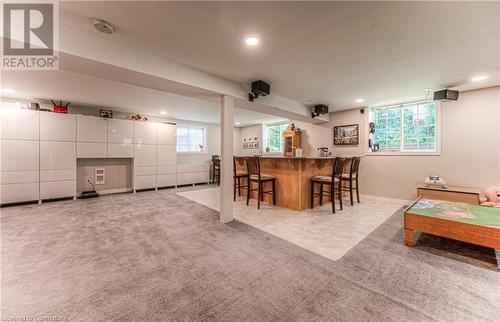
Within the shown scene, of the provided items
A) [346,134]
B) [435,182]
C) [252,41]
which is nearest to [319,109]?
[346,134]

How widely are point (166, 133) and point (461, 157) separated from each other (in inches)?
298

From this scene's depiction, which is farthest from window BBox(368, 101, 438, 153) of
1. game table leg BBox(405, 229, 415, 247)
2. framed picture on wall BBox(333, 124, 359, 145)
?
game table leg BBox(405, 229, 415, 247)

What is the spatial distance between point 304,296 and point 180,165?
20.5ft

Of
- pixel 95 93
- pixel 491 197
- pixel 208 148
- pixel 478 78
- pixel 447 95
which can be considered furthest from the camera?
pixel 208 148

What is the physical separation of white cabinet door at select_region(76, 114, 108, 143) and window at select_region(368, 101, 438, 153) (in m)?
7.14

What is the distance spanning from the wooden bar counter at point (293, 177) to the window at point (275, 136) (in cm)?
324

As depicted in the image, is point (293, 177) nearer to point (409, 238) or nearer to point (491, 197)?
point (409, 238)

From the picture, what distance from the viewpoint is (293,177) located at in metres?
3.97

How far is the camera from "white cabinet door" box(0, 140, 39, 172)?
168 inches

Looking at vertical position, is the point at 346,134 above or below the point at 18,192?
above

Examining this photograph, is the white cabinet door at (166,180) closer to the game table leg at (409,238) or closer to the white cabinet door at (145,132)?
the white cabinet door at (145,132)

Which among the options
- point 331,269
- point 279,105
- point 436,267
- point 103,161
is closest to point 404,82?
point 279,105

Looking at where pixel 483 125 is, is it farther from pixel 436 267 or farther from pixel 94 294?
pixel 94 294

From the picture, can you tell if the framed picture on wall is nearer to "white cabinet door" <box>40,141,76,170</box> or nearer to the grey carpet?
the grey carpet
